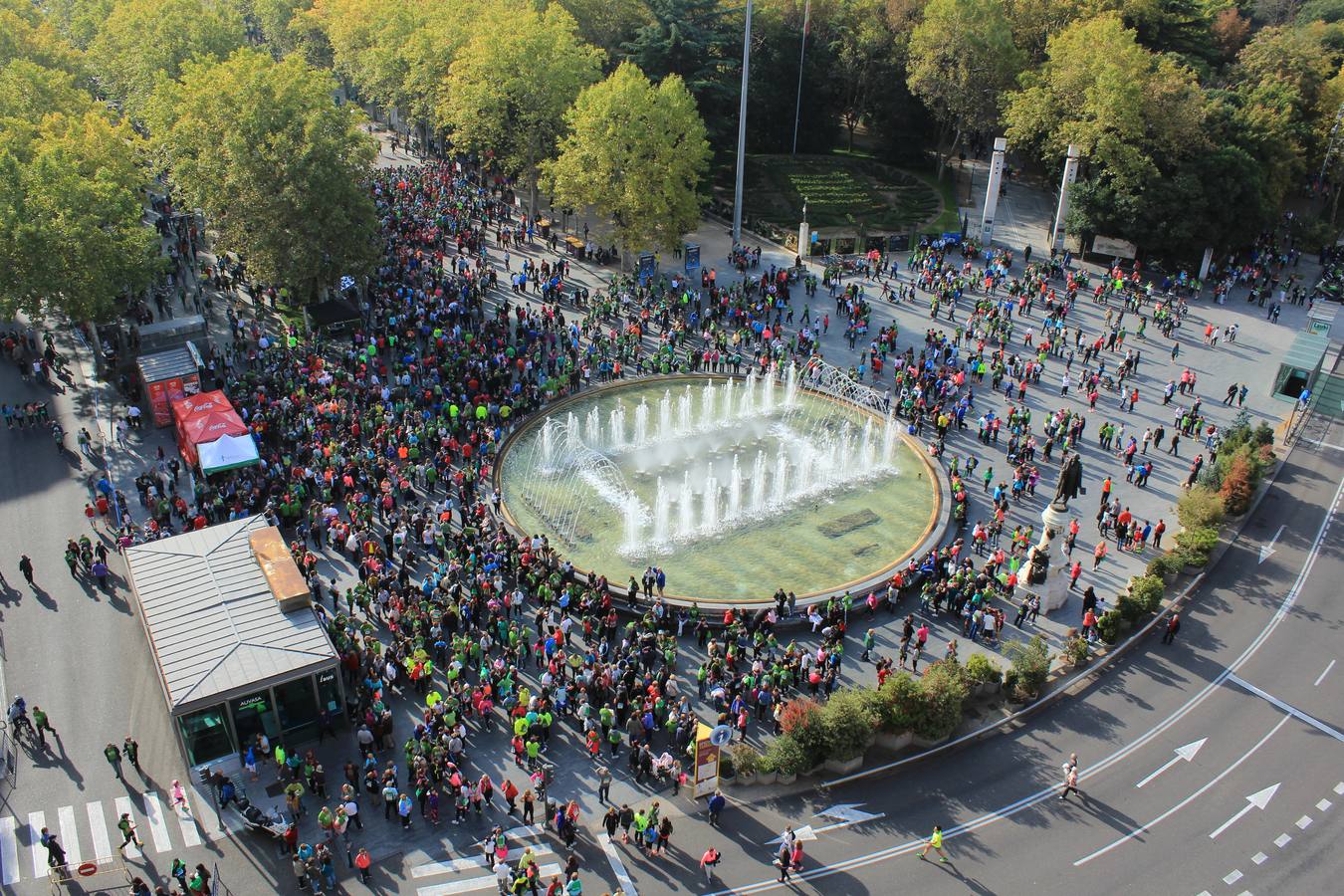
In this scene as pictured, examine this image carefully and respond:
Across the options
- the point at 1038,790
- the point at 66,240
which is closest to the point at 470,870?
the point at 1038,790

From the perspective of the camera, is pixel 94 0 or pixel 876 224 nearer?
pixel 876 224

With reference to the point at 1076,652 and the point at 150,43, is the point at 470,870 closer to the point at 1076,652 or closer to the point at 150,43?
the point at 1076,652

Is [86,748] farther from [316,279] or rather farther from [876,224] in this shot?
[876,224]

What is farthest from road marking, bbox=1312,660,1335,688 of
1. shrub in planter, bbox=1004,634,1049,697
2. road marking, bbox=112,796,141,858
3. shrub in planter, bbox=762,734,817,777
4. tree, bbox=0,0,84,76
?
tree, bbox=0,0,84,76

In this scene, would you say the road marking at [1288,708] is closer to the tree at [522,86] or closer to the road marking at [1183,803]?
the road marking at [1183,803]

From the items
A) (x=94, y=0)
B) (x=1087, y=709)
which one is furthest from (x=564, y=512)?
(x=94, y=0)
